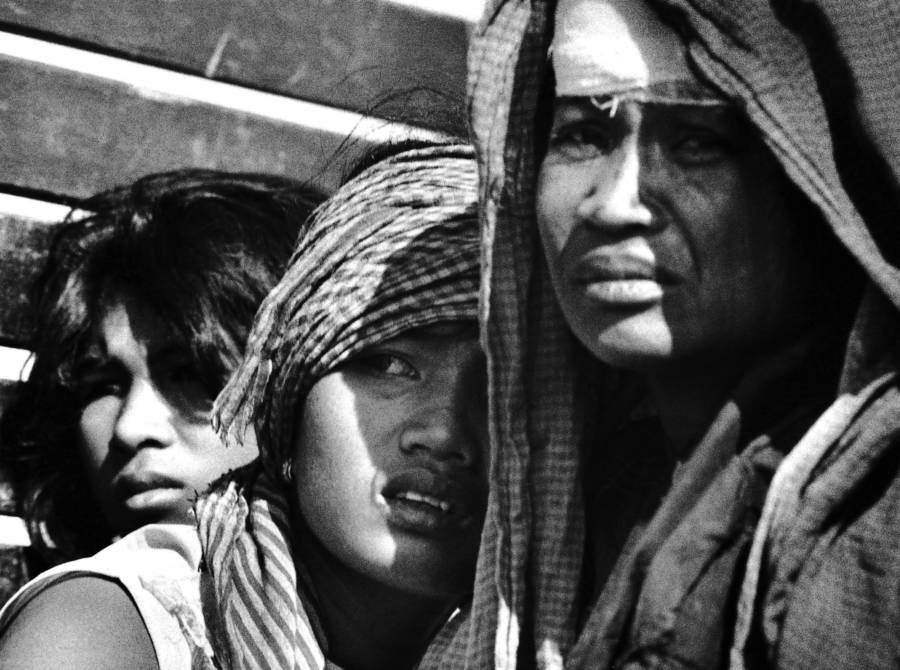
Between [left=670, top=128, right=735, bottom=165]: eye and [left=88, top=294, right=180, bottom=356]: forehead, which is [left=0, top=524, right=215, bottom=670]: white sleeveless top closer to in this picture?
[left=88, top=294, right=180, bottom=356]: forehead

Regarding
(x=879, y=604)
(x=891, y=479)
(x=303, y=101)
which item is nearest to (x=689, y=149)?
(x=891, y=479)

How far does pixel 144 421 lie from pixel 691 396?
4.20 feet

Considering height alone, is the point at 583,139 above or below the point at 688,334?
above

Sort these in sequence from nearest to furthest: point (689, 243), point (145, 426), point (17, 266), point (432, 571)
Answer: point (689, 243)
point (432, 571)
point (145, 426)
point (17, 266)

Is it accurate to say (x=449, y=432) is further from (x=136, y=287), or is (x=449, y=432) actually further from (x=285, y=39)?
(x=285, y=39)

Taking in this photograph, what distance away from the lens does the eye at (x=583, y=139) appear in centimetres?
198

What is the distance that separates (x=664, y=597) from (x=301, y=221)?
5.40ft

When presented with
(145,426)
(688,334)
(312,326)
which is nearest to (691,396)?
(688,334)

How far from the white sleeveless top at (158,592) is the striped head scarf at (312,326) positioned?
5 cm

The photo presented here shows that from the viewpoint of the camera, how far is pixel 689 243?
1.89 meters

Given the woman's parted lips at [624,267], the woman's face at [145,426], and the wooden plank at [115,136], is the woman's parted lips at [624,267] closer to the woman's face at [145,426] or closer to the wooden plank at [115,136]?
the woman's face at [145,426]

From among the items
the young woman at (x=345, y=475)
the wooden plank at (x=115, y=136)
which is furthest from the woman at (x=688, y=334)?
the wooden plank at (x=115, y=136)

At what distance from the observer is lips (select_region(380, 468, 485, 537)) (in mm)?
2398

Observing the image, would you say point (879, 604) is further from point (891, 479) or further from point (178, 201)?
point (178, 201)
